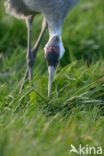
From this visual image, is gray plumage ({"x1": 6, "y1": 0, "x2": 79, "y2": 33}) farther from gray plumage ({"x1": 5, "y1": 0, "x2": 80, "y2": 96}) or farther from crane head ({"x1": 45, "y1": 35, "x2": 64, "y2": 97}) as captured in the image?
crane head ({"x1": 45, "y1": 35, "x2": 64, "y2": 97})

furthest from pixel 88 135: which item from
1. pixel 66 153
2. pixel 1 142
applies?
pixel 1 142

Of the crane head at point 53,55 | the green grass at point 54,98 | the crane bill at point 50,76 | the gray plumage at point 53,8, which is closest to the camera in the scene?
the green grass at point 54,98

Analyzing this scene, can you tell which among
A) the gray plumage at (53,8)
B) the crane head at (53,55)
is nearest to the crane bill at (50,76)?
the crane head at (53,55)

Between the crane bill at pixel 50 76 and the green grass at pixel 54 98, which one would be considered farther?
the crane bill at pixel 50 76

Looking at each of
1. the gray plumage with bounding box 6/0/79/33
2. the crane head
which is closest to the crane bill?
the crane head

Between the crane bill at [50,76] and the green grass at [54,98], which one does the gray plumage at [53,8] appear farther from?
the crane bill at [50,76]

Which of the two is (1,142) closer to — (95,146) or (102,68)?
(95,146)

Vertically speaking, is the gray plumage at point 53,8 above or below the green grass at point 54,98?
above

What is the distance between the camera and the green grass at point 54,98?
4652 millimetres

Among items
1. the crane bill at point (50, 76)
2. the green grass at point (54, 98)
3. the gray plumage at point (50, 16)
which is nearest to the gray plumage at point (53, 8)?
the gray plumage at point (50, 16)

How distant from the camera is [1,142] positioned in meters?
4.35

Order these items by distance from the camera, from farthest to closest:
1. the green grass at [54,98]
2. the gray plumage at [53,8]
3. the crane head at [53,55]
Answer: the gray plumage at [53,8], the crane head at [53,55], the green grass at [54,98]

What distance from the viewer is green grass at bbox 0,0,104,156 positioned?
4.65m

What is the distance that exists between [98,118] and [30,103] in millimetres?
A: 618
